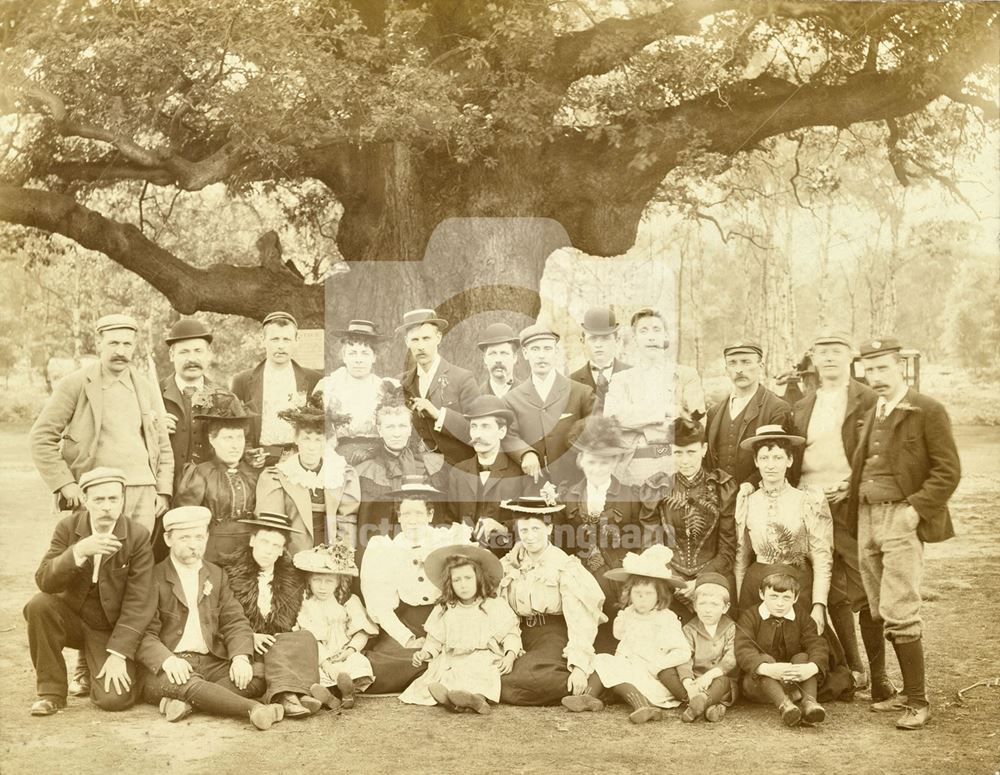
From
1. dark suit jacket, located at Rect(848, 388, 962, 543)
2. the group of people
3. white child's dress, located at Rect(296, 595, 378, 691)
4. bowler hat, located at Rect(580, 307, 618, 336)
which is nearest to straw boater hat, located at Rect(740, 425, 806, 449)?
the group of people

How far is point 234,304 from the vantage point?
7086 millimetres

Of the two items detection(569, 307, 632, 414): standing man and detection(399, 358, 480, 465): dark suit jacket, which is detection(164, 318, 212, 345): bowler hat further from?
detection(569, 307, 632, 414): standing man

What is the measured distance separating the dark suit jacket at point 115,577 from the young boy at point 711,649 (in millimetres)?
2966

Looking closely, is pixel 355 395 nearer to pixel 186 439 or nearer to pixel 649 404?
pixel 186 439

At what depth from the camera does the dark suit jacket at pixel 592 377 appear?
21.4 feet

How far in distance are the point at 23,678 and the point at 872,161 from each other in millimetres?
6220

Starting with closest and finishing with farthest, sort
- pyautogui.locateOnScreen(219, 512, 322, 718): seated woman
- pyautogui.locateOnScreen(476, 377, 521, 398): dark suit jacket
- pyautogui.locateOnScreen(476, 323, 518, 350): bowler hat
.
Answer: pyautogui.locateOnScreen(219, 512, 322, 718): seated woman < pyautogui.locateOnScreen(476, 377, 521, 398): dark suit jacket < pyautogui.locateOnScreen(476, 323, 518, 350): bowler hat

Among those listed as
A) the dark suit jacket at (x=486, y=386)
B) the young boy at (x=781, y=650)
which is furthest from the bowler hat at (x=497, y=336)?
the young boy at (x=781, y=650)

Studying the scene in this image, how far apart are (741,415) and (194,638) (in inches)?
130

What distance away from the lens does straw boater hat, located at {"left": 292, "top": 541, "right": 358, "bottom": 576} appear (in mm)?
6258

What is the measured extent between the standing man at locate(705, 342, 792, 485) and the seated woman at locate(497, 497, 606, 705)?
3.37 feet

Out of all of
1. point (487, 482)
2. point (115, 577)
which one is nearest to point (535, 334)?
point (487, 482)

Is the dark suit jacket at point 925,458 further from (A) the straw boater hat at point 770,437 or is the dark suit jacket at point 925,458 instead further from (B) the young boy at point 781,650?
(B) the young boy at point 781,650

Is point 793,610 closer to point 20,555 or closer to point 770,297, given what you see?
point 770,297
